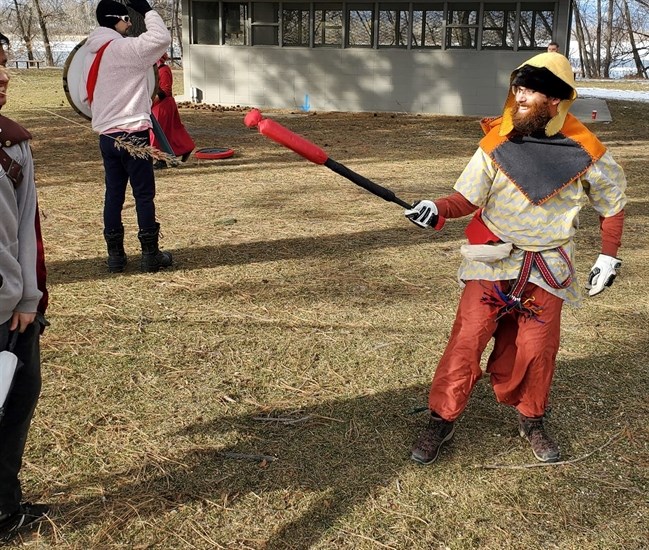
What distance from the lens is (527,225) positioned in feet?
9.93

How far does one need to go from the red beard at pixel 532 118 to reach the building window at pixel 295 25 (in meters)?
17.3

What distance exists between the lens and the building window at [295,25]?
752 inches

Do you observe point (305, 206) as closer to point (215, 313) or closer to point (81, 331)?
point (215, 313)

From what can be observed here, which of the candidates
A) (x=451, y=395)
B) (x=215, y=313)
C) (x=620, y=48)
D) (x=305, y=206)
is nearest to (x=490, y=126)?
(x=451, y=395)

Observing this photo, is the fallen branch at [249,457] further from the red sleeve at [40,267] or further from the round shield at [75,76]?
the round shield at [75,76]

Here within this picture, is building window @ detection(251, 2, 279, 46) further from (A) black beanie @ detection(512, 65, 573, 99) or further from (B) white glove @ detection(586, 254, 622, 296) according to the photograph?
(B) white glove @ detection(586, 254, 622, 296)

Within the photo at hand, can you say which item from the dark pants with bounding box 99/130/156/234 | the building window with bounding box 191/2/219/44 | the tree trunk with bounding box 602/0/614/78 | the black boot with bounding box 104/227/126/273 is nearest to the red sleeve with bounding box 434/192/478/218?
the dark pants with bounding box 99/130/156/234

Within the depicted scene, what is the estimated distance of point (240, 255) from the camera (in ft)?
20.2

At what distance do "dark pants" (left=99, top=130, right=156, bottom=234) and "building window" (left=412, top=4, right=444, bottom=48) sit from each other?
14903 millimetres

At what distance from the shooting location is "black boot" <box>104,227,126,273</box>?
5523 millimetres

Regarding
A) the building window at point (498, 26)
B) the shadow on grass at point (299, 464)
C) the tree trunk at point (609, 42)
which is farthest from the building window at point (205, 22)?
the tree trunk at point (609, 42)

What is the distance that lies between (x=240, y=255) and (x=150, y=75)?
1760mm

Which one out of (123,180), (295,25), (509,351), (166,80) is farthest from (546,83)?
(295,25)

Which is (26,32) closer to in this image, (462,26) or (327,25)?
(462,26)
